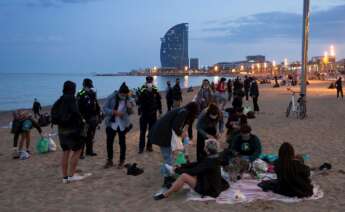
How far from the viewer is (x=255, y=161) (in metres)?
6.58

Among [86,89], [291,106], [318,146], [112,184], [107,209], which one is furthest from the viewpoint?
[291,106]

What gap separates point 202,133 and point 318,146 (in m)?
3.79

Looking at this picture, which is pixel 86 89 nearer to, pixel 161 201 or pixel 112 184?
pixel 112 184

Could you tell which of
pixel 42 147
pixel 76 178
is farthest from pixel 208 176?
pixel 42 147

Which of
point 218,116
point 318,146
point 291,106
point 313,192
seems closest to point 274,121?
point 291,106

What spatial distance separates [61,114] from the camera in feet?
19.8

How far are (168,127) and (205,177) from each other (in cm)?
100

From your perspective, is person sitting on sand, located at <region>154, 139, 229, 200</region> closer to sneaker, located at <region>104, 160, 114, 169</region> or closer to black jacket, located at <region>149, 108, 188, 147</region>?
black jacket, located at <region>149, 108, 188, 147</region>

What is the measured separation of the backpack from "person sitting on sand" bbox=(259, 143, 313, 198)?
3213 mm

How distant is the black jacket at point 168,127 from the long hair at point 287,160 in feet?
4.80

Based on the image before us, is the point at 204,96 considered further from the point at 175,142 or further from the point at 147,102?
the point at 175,142

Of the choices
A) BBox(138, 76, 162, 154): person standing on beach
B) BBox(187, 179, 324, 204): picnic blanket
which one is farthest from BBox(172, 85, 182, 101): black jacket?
BBox(187, 179, 324, 204): picnic blanket

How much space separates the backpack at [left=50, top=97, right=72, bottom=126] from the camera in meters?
6.03

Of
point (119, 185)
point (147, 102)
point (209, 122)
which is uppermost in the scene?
point (147, 102)
